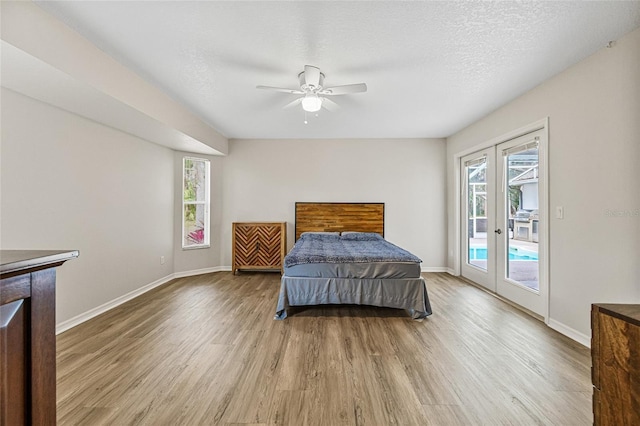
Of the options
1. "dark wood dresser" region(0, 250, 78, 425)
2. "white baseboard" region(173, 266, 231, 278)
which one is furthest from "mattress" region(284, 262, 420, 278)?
"white baseboard" region(173, 266, 231, 278)

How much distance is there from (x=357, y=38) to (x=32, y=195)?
312 centimetres

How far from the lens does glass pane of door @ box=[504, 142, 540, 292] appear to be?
10.1 ft

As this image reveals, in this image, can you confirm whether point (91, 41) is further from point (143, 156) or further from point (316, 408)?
point (316, 408)

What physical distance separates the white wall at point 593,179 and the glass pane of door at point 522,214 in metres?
0.31

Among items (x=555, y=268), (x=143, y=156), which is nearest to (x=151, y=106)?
(x=143, y=156)

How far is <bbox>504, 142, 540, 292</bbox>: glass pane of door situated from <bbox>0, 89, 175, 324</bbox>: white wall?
16.3ft

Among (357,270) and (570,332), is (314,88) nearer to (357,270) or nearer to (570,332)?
(357,270)

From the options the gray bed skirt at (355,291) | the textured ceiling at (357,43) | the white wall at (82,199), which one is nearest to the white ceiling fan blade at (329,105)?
the textured ceiling at (357,43)

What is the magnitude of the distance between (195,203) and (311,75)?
3497 mm

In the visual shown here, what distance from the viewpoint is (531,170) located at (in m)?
3.13

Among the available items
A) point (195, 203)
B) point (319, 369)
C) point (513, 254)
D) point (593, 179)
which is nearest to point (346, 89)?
point (593, 179)

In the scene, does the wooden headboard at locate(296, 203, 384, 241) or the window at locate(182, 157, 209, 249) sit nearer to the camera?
the window at locate(182, 157, 209, 249)

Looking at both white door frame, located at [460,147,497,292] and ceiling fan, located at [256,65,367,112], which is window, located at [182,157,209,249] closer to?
ceiling fan, located at [256,65,367,112]

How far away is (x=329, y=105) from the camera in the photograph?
3.39 m
